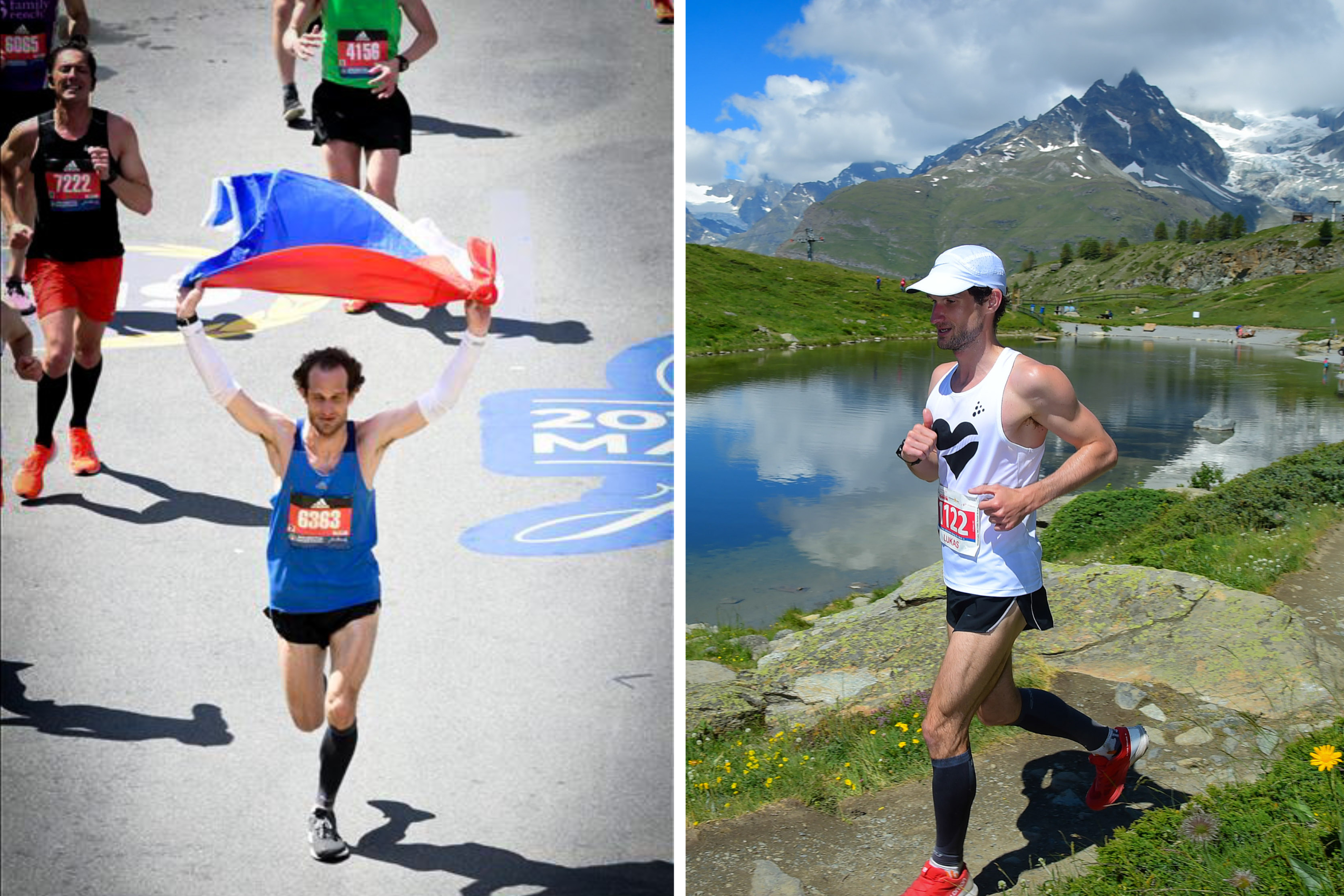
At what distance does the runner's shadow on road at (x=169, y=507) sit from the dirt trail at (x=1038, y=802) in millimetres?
1788

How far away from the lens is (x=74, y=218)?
3713mm

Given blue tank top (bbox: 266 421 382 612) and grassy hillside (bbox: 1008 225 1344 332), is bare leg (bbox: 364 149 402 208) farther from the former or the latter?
grassy hillside (bbox: 1008 225 1344 332)

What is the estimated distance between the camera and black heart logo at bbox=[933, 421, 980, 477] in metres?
2.42

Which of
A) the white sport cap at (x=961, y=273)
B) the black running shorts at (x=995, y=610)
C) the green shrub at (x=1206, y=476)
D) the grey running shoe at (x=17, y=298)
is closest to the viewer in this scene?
the white sport cap at (x=961, y=273)

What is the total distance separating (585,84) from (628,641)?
75.0 inches

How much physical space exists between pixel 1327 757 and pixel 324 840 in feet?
8.62

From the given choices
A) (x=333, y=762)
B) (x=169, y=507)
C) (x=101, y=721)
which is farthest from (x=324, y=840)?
(x=169, y=507)

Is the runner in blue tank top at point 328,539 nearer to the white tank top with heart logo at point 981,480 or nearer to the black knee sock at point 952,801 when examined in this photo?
the white tank top with heart logo at point 981,480

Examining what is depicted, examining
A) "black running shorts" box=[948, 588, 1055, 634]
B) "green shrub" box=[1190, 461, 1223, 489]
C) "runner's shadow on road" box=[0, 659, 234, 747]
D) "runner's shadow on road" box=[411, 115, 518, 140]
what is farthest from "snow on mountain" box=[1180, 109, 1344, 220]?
"runner's shadow on road" box=[0, 659, 234, 747]

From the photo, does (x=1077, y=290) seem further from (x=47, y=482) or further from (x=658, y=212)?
(x=47, y=482)

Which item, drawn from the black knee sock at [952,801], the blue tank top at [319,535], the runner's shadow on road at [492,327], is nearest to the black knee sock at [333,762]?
the blue tank top at [319,535]

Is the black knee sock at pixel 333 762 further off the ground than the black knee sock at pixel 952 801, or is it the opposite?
the black knee sock at pixel 952 801

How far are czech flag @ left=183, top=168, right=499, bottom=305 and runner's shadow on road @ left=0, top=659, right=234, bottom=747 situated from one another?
1.30m

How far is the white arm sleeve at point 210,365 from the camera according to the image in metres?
3.19
